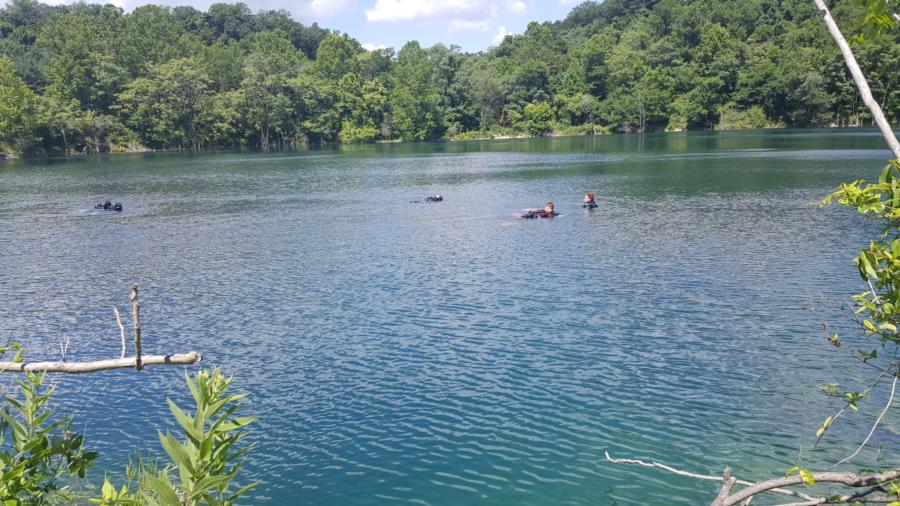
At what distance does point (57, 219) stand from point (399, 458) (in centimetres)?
4946

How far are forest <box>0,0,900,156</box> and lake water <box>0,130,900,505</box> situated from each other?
317ft

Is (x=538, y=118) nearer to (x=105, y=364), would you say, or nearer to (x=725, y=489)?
(x=725, y=489)

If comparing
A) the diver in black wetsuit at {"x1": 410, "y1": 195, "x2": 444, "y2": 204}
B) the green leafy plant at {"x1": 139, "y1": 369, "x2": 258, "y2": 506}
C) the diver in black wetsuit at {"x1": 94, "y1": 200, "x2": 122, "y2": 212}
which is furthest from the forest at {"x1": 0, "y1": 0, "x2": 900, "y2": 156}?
the green leafy plant at {"x1": 139, "y1": 369, "x2": 258, "y2": 506}

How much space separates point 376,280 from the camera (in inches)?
1303

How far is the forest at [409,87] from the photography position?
14362cm

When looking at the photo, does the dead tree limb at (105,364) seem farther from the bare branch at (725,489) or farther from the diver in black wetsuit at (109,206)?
the diver in black wetsuit at (109,206)

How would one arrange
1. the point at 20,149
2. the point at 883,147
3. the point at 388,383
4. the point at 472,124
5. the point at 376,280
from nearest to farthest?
the point at 388,383 < the point at 376,280 < the point at 883,147 < the point at 20,149 < the point at 472,124

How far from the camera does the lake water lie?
1590cm

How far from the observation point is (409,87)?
17725 centimetres

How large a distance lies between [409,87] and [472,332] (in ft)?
524

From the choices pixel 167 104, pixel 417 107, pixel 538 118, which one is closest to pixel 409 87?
pixel 417 107

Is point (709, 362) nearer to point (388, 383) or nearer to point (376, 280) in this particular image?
point (388, 383)

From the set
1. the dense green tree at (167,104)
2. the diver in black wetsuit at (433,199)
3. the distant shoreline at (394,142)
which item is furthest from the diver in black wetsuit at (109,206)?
the dense green tree at (167,104)

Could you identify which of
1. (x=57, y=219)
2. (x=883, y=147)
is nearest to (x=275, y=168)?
(x=57, y=219)
